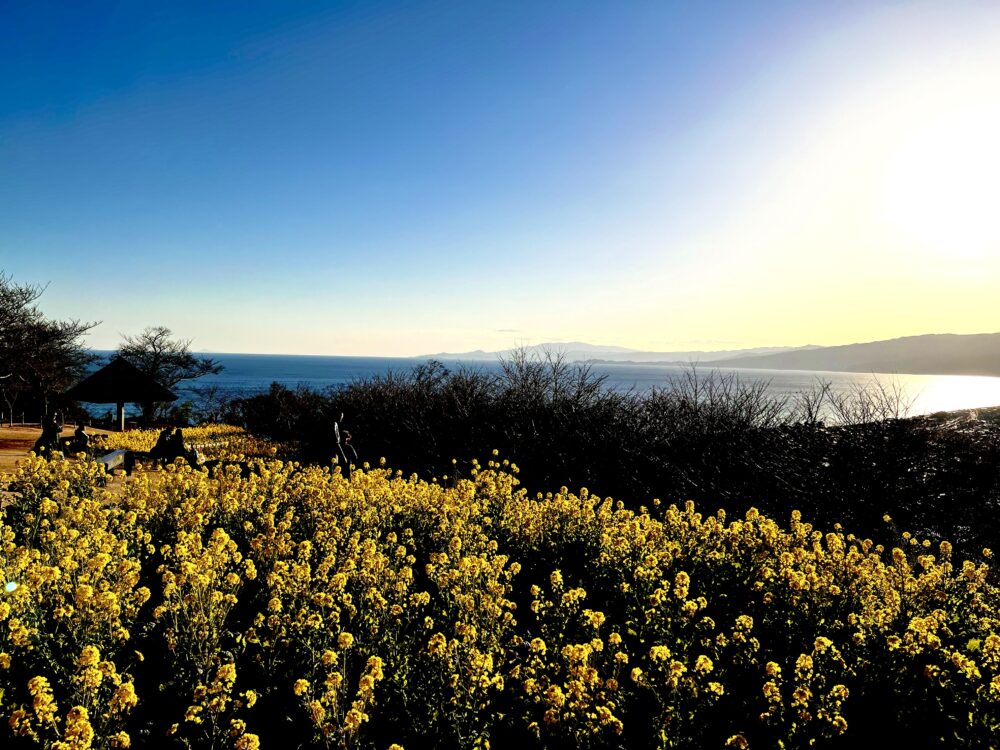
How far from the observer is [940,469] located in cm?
954

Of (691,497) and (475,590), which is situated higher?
(475,590)

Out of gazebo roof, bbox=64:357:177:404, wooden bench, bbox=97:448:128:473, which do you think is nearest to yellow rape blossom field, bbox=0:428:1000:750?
wooden bench, bbox=97:448:128:473

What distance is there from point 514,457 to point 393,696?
1021cm

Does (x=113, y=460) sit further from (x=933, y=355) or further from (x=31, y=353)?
(x=933, y=355)

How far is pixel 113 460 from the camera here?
1188 centimetres

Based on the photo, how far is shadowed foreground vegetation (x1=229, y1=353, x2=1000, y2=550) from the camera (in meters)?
9.30

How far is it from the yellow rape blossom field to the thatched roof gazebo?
1368 cm

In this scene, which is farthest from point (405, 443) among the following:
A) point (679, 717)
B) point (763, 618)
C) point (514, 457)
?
point (679, 717)

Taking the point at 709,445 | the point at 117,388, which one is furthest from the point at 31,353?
the point at 709,445

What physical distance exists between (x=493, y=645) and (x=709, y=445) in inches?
350

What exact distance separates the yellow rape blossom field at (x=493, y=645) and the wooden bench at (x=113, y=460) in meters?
6.13

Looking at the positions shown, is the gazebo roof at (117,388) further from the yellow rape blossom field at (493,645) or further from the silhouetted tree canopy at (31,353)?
the yellow rape blossom field at (493,645)

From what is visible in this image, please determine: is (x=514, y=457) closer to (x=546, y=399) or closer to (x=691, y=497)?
(x=546, y=399)

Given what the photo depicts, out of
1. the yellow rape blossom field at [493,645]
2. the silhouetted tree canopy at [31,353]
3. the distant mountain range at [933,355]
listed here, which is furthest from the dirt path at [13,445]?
the distant mountain range at [933,355]
